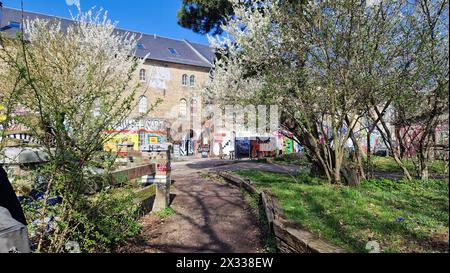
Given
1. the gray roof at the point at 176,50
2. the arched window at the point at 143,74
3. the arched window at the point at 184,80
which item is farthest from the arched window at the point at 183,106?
the arched window at the point at 143,74

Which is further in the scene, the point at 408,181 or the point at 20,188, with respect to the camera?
the point at 408,181

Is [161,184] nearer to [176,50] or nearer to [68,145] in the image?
[68,145]

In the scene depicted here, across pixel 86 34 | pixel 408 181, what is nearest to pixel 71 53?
pixel 86 34

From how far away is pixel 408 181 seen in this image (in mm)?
7348

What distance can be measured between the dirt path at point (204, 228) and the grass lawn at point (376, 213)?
838 mm

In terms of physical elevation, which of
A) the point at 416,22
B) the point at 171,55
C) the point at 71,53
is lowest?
the point at 416,22

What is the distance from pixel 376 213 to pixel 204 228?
9.53 ft

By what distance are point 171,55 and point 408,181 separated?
35.2 meters

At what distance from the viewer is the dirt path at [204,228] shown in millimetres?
4637

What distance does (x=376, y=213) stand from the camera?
462 centimetres

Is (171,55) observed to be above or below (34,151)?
above

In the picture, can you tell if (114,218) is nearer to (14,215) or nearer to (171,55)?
(14,215)

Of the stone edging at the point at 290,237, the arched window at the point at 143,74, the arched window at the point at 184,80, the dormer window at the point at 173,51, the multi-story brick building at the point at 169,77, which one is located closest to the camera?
the stone edging at the point at 290,237

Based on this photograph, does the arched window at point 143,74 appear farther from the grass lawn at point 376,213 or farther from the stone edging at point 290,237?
the stone edging at point 290,237
